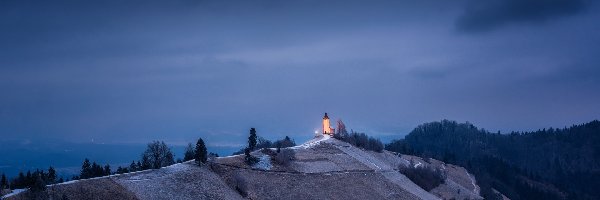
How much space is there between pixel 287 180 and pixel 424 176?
51398mm

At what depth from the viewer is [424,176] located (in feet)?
449

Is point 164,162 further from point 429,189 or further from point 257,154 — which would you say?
point 429,189

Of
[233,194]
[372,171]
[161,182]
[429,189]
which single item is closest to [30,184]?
[161,182]

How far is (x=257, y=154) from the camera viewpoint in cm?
10856

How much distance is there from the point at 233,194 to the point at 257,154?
27208 millimetres

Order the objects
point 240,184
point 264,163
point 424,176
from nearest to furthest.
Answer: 1. point 240,184
2. point 264,163
3. point 424,176

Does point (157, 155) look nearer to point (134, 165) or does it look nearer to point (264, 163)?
point (134, 165)

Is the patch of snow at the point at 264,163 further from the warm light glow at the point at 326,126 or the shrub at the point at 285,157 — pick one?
the warm light glow at the point at 326,126

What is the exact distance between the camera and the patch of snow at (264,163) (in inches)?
3936

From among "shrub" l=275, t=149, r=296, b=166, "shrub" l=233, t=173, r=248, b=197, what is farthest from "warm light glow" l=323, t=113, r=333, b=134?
"shrub" l=233, t=173, r=248, b=197

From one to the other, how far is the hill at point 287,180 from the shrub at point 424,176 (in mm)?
834

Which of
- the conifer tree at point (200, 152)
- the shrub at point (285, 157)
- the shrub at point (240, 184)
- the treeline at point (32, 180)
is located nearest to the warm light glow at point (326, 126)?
the shrub at point (285, 157)

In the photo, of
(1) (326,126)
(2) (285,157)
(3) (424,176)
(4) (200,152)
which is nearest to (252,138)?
(2) (285,157)

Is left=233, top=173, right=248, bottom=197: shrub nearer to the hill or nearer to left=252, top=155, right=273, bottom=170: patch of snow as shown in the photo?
the hill
